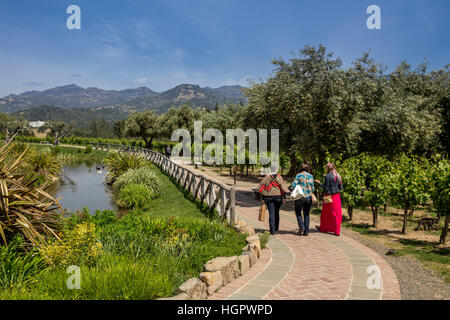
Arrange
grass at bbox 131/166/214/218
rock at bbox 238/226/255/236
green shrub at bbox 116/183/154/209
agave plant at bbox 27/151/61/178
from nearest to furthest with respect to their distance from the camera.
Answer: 1. rock at bbox 238/226/255/236
2. grass at bbox 131/166/214/218
3. green shrub at bbox 116/183/154/209
4. agave plant at bbox 27/151/61/178

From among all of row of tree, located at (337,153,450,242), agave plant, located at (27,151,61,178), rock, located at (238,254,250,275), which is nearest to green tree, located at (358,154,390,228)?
row of tree, located at (337,153,450,242)

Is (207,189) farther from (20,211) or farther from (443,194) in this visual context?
(443,194)

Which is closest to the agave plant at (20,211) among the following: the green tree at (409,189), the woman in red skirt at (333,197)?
the woman in red skirt at (333,197)

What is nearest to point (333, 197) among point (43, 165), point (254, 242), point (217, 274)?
point (254, 242)

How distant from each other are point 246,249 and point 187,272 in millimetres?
1304

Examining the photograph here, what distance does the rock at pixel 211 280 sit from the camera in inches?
168

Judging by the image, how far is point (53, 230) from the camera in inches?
227

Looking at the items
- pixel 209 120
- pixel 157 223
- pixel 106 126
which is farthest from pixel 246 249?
pixel 106 126

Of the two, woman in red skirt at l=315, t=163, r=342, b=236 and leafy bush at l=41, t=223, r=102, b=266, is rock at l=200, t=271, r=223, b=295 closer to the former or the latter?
leafy bush at l=41, t=223, r=102, b=266

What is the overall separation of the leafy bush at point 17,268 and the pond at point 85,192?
367 inches

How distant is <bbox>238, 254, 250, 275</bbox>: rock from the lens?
200 inches

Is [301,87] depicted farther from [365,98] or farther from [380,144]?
[380,144]

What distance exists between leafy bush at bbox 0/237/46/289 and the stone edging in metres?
2.22

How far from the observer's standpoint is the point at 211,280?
14.1 feet
